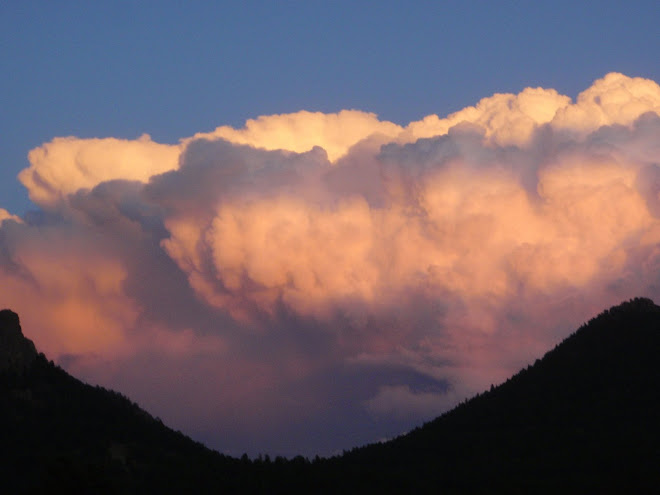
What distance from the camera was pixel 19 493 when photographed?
19500 centimetres

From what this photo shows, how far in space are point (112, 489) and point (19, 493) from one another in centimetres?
1586

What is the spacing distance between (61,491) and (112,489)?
8.12 meters

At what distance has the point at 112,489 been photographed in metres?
190

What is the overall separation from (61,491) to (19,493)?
12481 mm

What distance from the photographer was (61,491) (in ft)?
610
